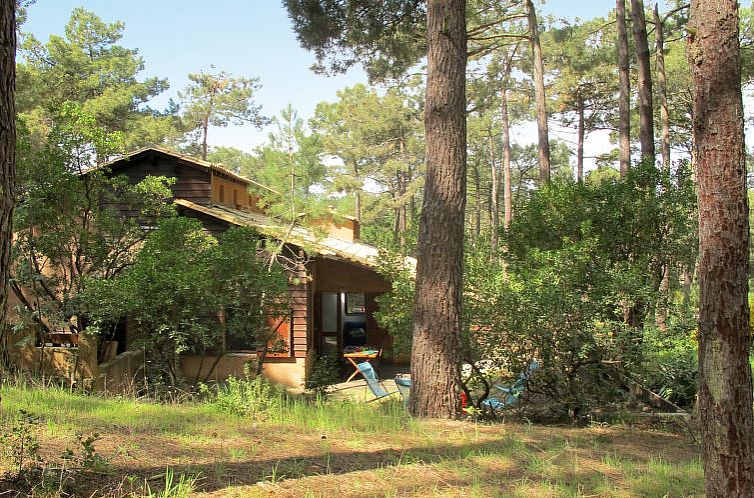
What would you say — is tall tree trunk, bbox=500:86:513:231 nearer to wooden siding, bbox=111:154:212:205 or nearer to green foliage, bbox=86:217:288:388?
wooden siding, bbox=111:154:212:205

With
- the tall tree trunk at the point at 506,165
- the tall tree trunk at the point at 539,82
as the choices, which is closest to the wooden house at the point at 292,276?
the tall tree trunk at the point at 539,82

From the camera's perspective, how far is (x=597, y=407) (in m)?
8.83

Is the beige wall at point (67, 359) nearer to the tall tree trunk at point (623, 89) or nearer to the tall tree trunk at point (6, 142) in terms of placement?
the tall tree trunk at point (6, 142)

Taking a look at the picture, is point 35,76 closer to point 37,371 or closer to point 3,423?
point 37,371

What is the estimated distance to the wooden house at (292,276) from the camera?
1265cm

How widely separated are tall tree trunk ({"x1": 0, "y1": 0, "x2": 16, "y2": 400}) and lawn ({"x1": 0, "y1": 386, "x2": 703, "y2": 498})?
1254 millimetres

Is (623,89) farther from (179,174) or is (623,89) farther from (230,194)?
(179,174)

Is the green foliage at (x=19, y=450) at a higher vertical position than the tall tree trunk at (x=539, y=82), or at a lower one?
lower

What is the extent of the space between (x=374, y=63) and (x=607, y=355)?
8538 mm

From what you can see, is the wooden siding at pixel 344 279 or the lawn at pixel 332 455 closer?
the lawn at pixel 332 455

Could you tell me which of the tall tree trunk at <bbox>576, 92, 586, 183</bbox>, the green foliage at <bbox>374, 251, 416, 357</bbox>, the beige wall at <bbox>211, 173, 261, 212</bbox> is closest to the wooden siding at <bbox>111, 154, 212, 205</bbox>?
the beige wall at <bbox>211, 173, 261, 212</bbox>

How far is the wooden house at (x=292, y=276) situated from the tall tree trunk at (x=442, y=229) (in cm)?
422

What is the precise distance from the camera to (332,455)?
5.11 m

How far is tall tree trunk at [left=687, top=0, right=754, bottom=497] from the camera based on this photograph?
415cm
